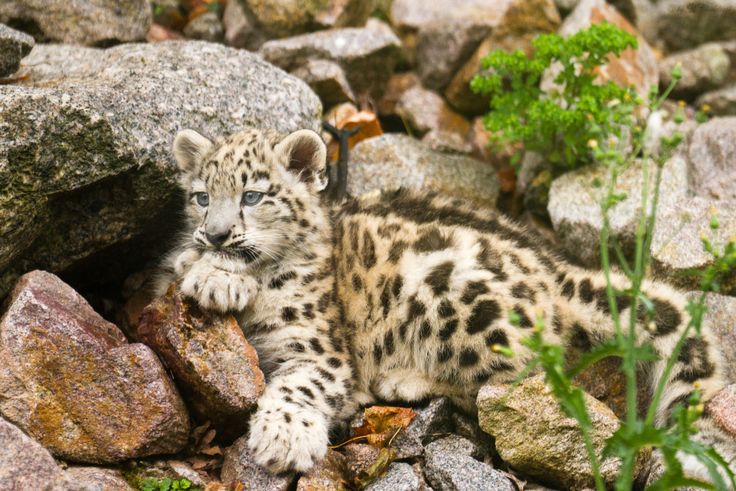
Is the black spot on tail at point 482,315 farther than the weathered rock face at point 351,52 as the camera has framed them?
No

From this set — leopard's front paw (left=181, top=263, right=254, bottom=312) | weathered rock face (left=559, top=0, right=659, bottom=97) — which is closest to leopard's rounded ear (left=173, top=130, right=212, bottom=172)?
leopard's front paw (left=181, top=263, right=254, bottom=312)

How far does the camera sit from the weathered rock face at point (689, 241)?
6.41 meters

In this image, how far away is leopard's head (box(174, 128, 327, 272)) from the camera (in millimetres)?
5652

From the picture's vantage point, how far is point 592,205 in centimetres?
720

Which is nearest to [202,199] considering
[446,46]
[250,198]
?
[250,198]

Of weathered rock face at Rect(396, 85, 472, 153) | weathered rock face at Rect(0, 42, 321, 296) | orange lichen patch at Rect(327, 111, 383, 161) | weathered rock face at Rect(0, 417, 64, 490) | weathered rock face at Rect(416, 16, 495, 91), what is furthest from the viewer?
weathered rock face at Rect(416, 16, 495, 91)

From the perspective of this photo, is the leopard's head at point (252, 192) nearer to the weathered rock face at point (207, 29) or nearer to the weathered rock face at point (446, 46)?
the weathered rock face at point (207, 29)

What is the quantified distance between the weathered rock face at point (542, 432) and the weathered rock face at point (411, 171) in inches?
117

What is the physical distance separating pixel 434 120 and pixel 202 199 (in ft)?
12.6

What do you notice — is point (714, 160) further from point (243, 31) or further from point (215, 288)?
point (243, 31)

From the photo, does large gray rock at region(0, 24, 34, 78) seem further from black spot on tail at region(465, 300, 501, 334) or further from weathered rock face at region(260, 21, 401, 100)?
black spot on tail at region(465, 300, 501, 334)

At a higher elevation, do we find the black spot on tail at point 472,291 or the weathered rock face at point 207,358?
the black spot on tail at point 472,291

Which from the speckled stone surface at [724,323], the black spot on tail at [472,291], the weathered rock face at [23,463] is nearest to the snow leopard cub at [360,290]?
the black spot on tail at [472,291]

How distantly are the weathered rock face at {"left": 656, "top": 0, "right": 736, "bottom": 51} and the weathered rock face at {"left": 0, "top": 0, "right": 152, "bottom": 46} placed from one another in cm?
624
